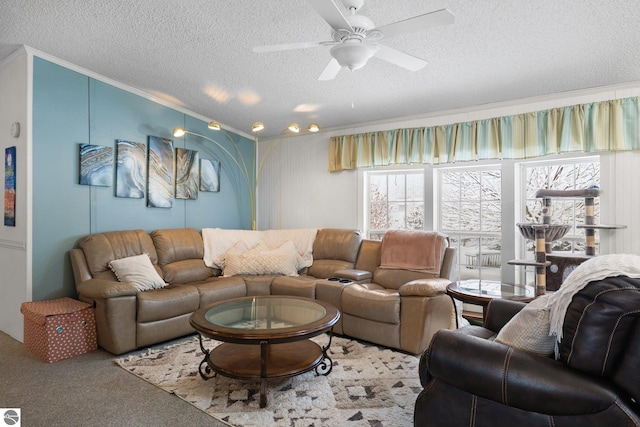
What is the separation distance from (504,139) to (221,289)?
327 cm

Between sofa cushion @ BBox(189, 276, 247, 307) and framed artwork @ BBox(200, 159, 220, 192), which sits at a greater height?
framed artwork @ BBox(200, 159, 220, 192)

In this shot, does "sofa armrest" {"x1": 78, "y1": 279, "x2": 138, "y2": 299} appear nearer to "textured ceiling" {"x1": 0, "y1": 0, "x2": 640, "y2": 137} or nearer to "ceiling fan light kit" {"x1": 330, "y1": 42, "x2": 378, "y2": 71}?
"textured ceiling" {"x1": 0, "y1": 0, "x2": 640, "y2": 137}

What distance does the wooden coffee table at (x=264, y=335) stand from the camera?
82.6 inches

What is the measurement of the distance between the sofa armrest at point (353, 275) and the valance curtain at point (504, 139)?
1414mm

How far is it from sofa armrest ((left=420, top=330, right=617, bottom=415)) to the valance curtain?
2.78 metres

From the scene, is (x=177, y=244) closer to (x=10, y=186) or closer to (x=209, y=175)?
(x=209, y=175)

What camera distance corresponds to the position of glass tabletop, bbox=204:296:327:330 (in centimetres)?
229

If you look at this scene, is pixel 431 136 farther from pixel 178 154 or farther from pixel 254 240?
pixel 178 154

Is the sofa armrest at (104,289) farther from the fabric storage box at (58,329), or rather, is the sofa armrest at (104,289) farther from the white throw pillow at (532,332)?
the white throw pillow at (532,332)

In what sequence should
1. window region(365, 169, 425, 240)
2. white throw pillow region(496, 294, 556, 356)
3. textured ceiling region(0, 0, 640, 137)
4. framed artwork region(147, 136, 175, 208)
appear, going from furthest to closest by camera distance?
1. window region(365, 169, 425, 240)
2. framed artwork region(147, 136, 175, 208)
3. textured ceiling region(0, 0, 640, 137)
4. white throw pillow region(496, 294, 556, 356)

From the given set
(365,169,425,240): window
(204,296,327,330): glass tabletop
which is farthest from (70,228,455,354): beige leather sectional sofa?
(204,296,327,330): glass tabletop

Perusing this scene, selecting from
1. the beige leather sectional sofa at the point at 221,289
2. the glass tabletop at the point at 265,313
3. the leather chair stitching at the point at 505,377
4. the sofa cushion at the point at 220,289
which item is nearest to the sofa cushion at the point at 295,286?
the beige leather sectional sofa at the point at 221,289

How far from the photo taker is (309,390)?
230 cm

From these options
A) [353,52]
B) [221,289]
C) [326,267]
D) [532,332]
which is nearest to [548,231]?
[532,332]
